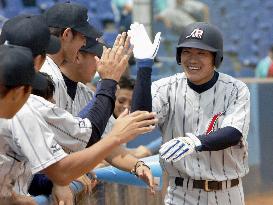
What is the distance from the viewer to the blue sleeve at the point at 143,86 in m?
4.21

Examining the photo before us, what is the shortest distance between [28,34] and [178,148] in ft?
4.45

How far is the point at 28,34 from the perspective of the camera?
3.06 m

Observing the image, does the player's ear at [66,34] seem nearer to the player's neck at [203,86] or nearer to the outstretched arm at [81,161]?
the player's neck at [203,86]

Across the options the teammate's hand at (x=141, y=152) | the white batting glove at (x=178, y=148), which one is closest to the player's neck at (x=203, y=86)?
the white batting glove at (x=178, y=148)

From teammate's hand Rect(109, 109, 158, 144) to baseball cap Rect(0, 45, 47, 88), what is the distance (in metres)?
0.55

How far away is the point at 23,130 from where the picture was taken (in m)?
2.86

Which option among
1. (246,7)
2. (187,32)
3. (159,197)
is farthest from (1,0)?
(187,32)

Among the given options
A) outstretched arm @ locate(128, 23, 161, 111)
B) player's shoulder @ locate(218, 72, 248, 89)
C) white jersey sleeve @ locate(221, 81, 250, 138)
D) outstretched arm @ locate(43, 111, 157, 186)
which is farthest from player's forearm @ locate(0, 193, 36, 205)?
player's shoulder @ locate(218, 72, 248, 89)

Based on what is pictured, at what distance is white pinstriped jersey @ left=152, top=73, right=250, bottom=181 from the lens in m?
4.40

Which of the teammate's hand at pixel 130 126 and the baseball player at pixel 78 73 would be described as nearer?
the teammate's hand at pixel 130 126

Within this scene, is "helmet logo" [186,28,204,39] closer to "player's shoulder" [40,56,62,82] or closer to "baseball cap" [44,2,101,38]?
"baseball cap" [44,2,101,38]

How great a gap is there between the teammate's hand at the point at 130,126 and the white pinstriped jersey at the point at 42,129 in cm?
18

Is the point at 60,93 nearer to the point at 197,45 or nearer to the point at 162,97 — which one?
the point at 162,97

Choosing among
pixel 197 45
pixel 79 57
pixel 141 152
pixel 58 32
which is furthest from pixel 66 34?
pixel 141 152
